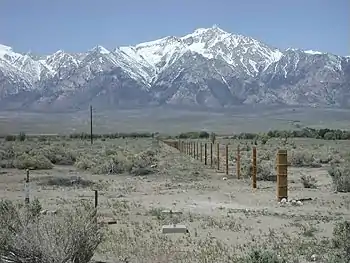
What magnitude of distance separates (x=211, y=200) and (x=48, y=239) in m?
13.5

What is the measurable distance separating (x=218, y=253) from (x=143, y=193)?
43.6ft

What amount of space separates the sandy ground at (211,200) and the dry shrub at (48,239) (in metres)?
4.27

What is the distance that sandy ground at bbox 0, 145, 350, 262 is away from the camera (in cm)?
1717

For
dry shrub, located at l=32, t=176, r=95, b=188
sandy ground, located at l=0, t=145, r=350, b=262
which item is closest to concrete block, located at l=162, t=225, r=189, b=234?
sandy ground, located at l=0, t=145, r=350, b=262

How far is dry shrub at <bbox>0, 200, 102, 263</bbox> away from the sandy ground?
427 centimetres

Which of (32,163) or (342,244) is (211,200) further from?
(32,163)

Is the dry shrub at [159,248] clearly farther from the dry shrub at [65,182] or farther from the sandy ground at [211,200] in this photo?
the dry shrub at [65,182]

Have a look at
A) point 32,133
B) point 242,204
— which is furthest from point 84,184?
point 32,133

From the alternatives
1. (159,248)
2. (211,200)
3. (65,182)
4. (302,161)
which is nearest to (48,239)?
(159,248)

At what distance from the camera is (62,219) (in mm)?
11938

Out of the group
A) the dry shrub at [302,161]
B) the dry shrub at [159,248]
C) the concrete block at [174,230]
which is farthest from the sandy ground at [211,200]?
the dry shrub at [302,161]

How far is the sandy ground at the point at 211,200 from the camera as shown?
17172 mm

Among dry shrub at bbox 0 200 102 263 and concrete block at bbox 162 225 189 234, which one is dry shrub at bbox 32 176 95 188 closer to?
concrete block at bbox 162 225 189 234

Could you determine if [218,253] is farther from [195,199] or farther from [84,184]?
[84,184]
